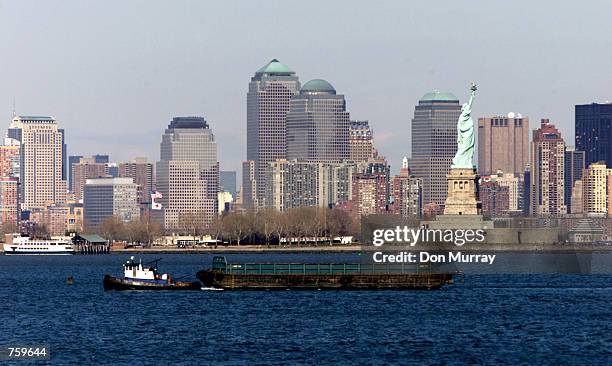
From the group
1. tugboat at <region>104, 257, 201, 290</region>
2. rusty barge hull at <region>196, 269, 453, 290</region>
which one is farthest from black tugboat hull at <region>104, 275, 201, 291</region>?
rusty barge hull at <region>196, 269, 453, 290</region>

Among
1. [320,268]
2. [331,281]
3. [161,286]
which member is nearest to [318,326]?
[331,281]

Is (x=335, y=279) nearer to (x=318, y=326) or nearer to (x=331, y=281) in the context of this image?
(x=331, y=281)

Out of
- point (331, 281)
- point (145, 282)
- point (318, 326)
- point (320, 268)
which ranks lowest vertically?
point (318, 326)

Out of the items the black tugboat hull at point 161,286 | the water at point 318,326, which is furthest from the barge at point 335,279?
the water at point 318,326

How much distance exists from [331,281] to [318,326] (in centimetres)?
3015

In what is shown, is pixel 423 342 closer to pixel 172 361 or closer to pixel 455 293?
pixel 172 361

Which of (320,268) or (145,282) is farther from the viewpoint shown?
(320,268)

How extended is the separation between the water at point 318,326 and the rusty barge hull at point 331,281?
1722mm

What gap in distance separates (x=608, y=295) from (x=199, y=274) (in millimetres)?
28940

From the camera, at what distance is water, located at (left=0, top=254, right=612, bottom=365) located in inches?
3078

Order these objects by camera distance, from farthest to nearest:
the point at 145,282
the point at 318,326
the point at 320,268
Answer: the point at 320,268 < the point at 145,282 < the point at 318,326

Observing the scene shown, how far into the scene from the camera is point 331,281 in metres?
121

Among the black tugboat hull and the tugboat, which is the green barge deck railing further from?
the tugboat

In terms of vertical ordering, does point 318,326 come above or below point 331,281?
below
